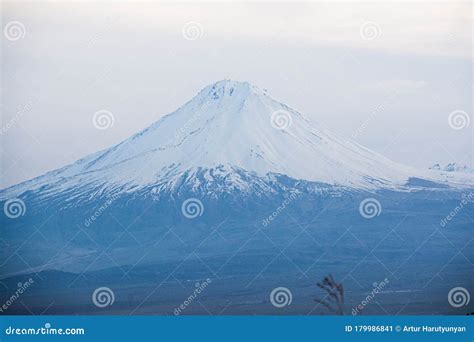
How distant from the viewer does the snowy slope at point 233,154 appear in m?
10.6

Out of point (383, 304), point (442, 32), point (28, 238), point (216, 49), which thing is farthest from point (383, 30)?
point (28, 238)

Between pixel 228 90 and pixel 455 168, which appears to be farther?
pixel 228 90

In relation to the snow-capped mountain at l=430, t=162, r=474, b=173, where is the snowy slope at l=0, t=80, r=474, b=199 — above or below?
below

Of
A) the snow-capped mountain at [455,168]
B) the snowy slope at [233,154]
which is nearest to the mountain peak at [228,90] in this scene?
the snowy slope at [233,154]

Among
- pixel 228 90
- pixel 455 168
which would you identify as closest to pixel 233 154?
pixel 228 90

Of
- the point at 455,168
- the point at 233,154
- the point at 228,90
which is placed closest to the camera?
the point at 455,168

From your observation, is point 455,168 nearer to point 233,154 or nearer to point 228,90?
point 233,154

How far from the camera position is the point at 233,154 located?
1099 cm

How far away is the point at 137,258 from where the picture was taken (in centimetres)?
1055

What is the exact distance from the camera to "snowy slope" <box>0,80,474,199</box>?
1056 cm

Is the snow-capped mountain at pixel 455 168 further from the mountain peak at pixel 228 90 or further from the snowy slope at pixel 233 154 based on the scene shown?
the mountain peak at pixel 228 90

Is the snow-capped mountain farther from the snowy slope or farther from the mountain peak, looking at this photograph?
the mountain peak

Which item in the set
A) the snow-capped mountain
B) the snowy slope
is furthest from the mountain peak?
the snow-capped mountain

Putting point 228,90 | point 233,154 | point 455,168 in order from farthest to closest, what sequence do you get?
1. point 233,154
2. point 228,90
3. point 455,168
